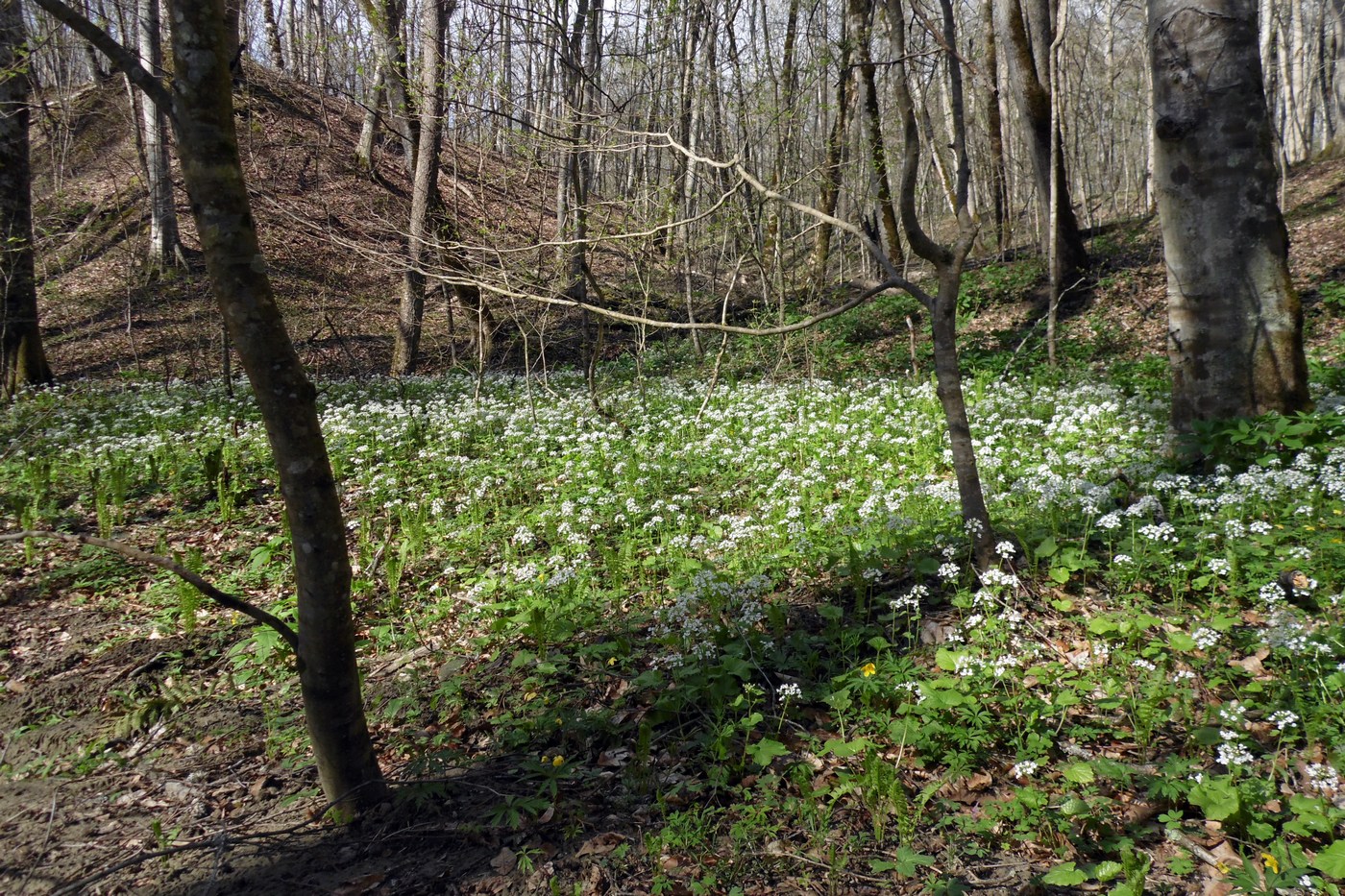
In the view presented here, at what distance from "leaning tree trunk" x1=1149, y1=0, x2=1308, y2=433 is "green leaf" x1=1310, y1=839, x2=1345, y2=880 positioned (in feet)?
11.5

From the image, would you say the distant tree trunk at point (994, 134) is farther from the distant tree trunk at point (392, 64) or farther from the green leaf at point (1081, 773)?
the green leaf at point (1081, 773)

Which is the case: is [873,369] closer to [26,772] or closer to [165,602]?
[165,602]

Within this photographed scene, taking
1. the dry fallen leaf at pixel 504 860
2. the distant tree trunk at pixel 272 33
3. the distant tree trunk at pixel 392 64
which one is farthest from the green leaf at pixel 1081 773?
the distant tree trunk at pixel 272 33

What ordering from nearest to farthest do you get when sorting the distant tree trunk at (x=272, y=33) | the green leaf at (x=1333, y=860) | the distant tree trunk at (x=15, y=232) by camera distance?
the green leaf at (x=1333, y=860), the distant tree trunk at (x=15, y=232), the distant tree trunk at (x=272, y=33)

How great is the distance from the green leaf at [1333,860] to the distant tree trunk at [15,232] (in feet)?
39.8

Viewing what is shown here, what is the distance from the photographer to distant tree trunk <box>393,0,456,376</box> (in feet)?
27.9

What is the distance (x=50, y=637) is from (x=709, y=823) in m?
4.61

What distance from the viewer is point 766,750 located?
3037 mm

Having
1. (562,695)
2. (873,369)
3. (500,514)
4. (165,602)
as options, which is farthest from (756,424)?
(165,602)

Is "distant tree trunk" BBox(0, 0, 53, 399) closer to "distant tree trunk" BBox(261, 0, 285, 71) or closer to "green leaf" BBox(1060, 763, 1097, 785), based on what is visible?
"green leaf" BBox(1060, 763, 1097, 785)

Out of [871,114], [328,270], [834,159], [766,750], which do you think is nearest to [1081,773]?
[766,750]

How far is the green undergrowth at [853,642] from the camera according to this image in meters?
2.67

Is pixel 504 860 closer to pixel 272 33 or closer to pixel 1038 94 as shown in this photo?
pixel 1038 94

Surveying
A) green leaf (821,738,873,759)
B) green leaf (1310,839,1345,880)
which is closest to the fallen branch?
green leaf (821,738,873,759)
